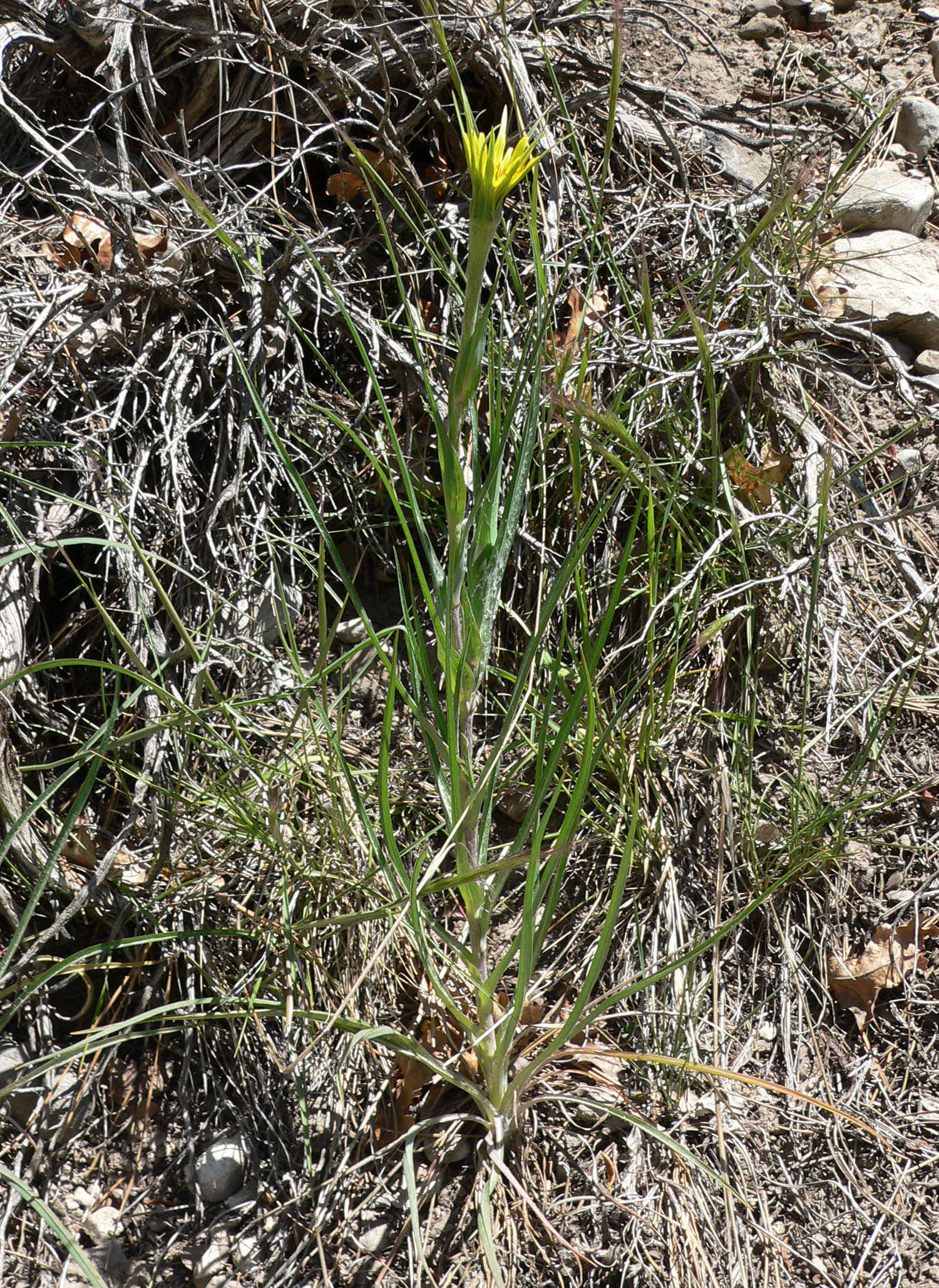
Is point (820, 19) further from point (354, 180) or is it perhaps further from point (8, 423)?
point (8, 423)

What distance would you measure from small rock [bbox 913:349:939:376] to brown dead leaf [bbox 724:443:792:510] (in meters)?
0.42

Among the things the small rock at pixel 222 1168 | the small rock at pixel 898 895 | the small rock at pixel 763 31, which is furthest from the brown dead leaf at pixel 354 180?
the small rock at pixel 222 1168

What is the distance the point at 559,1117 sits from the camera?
1614 millimetres

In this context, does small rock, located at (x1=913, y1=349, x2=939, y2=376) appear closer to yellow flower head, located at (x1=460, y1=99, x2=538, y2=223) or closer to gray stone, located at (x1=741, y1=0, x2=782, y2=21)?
gray stone, located at (x1=741, y1=0, x2=782, y2=21)

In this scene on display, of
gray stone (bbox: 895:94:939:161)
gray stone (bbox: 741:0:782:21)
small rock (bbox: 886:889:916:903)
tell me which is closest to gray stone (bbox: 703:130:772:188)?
gray stone (bbox: 895:94:939:161)

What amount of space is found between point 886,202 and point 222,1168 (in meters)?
2.33

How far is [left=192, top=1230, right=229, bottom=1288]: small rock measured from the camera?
4.93 ft

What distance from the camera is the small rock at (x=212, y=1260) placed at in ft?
4.93

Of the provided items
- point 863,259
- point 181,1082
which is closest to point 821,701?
point 863,259

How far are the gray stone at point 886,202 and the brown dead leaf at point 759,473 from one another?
0.63 metres

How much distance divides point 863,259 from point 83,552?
5.77 ft

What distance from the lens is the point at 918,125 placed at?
241 cm

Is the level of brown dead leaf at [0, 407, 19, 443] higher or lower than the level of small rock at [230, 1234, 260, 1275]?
higher

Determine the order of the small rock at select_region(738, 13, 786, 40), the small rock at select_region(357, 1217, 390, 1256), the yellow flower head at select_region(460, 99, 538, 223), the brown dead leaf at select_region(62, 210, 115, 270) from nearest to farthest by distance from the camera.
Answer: the yellow flower head at select_region(460, 99, 538, 223), the small rock at select_region(357, 1217, 390, 1256), the brown dead leaf at select_region(62, 210, 115, 270), the small rock at select_region(738, 13, 786, 40)
